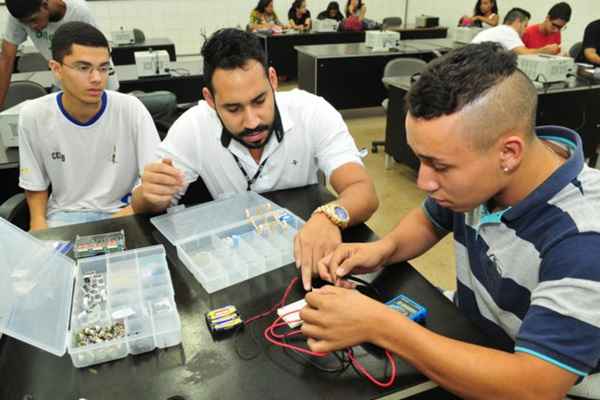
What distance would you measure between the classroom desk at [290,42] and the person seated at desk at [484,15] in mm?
1802

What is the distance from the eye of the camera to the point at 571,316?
0.70m

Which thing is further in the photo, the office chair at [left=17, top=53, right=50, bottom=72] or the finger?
the office chair at [left=17, top=53, right=50, bottom=72]

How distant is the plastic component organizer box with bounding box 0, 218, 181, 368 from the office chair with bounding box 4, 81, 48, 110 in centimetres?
215

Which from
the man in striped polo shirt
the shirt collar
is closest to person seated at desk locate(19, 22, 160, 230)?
the man in striped polo shirt

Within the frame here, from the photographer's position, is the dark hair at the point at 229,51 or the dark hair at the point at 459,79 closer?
the dark hair at the point at 459,79

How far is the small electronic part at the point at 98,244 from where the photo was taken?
3.72 ft

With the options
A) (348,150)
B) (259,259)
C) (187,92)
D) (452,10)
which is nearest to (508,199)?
(259,259)

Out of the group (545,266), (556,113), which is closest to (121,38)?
(556,113)

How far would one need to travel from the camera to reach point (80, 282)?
1004mm

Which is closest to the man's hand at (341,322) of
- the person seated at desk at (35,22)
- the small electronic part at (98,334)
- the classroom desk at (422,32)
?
the small electronic part at (98,334)

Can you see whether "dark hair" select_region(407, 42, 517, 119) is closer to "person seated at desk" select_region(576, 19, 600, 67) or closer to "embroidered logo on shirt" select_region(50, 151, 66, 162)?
"embroidered logo on shirt" select_region(50, 151, 66, 162)

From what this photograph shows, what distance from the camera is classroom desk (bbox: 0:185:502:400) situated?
2.46 ft

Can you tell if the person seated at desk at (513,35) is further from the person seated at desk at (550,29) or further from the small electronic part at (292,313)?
the small electronic part at (292,313)

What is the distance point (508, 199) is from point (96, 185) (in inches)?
65.1
